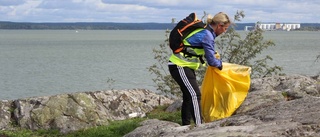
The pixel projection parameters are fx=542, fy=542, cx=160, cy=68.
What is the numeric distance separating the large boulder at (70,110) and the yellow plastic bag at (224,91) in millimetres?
4323

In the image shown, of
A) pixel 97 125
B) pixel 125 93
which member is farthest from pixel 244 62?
pixel 97 125

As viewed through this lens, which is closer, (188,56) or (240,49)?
(188,56)

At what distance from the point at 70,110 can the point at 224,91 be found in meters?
5.19

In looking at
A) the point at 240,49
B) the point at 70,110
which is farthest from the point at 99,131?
the point at 240,49

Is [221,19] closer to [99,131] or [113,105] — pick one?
[99,131]

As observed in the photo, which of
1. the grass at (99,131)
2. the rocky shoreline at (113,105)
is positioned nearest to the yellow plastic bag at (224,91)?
the rocky shoreline at (113,105)

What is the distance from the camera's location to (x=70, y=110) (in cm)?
1280

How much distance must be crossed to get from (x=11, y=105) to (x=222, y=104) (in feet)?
21.2

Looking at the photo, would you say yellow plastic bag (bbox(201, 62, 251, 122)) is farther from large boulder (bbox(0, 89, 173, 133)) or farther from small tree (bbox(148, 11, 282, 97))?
small tree (bbox(148, 11, 282, 97))

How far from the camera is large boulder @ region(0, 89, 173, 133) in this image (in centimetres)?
1249

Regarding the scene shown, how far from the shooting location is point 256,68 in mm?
20391

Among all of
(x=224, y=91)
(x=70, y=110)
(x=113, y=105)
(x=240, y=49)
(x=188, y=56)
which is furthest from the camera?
(x=240, y=49)

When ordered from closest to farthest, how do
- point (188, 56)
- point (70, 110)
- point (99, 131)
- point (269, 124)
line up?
1. point (269, 124)
2. point (188, 56)
3. point (99, 131)
4. point (70, 110)

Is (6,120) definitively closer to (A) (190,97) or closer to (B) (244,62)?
(A) (190,97)
